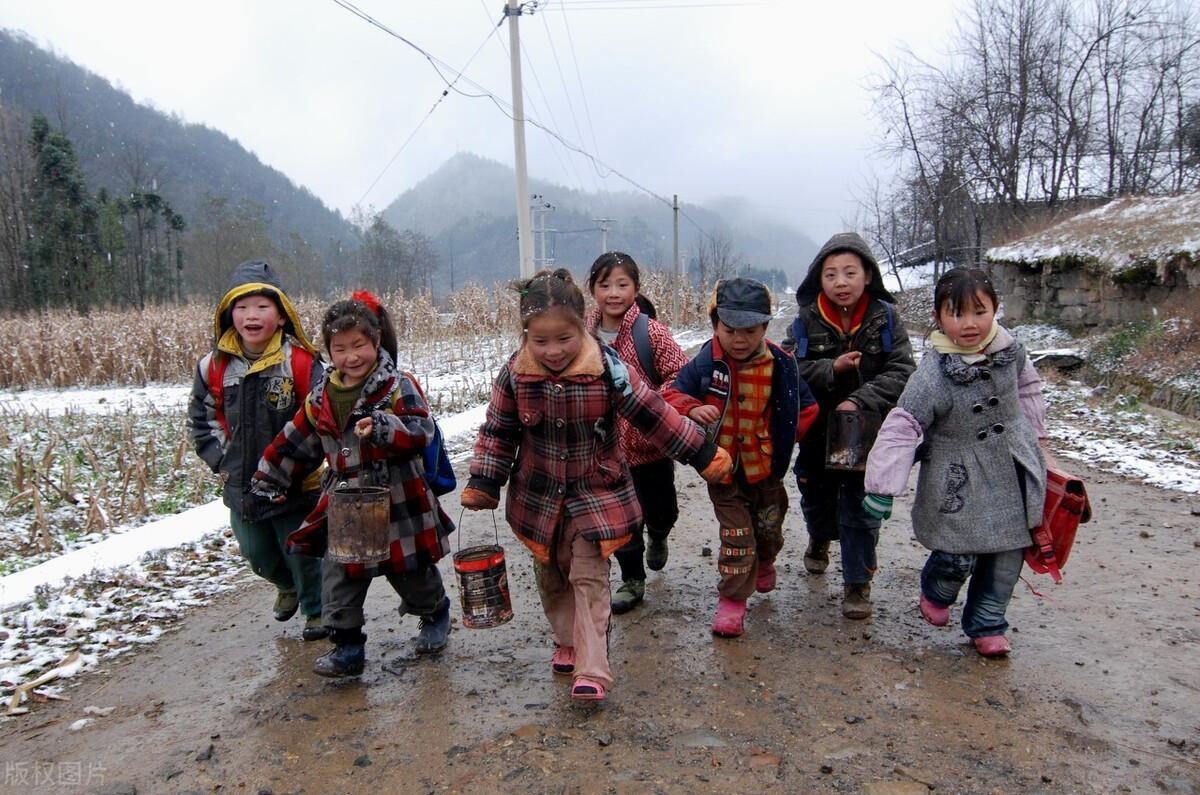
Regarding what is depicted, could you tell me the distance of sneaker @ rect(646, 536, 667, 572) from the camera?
4051 mm

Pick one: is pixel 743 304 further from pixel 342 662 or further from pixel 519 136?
pixel 519 136

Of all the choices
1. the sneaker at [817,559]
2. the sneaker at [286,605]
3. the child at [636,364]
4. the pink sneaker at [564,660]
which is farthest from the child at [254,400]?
the sneaker at [817,559]

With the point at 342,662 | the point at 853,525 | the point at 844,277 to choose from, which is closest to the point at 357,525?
the point at 342,662

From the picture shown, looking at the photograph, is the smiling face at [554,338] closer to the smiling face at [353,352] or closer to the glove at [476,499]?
the glove at [476,499]

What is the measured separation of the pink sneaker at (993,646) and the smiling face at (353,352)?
2662 millimetres

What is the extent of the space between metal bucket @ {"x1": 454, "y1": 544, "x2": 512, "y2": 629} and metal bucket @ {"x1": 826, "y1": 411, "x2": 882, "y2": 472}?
1.52 m

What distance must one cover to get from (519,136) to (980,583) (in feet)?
46.7

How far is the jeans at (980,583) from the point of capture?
3119 mm

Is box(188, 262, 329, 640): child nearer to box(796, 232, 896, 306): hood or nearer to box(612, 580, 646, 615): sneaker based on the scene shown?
box(612, 580, 646, 615): sneaker

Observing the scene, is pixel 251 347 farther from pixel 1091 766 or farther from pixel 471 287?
pixel 471 287

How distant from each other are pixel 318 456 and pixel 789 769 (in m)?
2.10

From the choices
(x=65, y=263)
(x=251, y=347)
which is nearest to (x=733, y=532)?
(x=251, y=347)

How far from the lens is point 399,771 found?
8.18ft

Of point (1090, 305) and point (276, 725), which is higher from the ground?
point (1090, 305)
